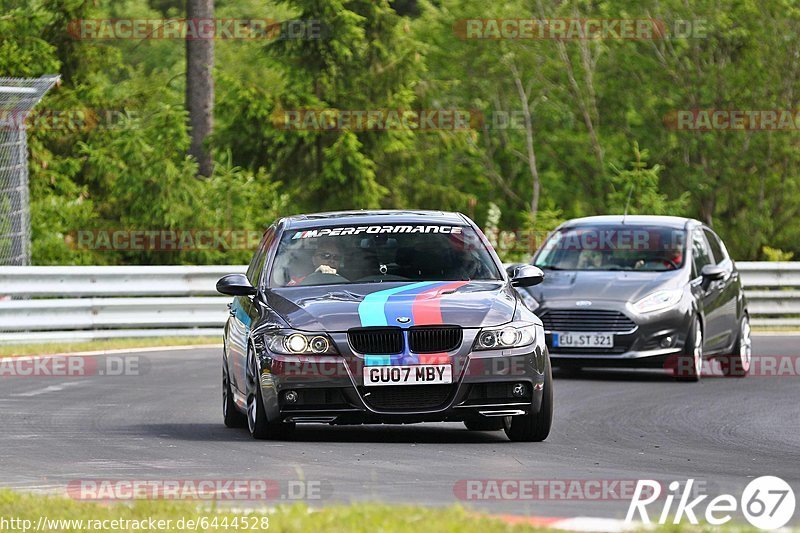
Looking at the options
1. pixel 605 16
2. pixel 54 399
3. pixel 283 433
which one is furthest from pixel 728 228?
pixel 283 433

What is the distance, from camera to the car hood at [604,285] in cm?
1741

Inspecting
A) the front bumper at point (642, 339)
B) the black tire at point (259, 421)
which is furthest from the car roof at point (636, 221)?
the black tire at point (259, 421)

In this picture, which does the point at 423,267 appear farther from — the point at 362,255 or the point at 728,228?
the point at 728,228

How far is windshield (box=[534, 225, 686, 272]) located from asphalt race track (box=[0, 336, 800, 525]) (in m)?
1.68

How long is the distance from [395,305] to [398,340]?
29 centimetres

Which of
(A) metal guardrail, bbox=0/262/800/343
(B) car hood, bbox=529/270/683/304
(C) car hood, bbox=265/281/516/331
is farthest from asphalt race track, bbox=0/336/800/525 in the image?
(A) metal guardrail, bbox=0/262/800/343

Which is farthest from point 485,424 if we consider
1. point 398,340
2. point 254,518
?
point 254,518

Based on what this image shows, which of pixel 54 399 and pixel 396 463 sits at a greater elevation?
pixel 396 463

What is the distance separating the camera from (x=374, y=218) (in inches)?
495

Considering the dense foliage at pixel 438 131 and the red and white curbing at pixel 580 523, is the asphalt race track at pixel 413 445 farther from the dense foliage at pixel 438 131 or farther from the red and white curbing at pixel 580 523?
the dense foliage at pixel 438 131

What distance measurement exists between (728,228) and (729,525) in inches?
1408

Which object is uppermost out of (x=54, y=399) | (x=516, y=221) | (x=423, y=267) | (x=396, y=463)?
(x=423, y=267)

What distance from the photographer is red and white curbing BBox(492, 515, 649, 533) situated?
7.13 meters

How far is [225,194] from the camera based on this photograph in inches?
1118
